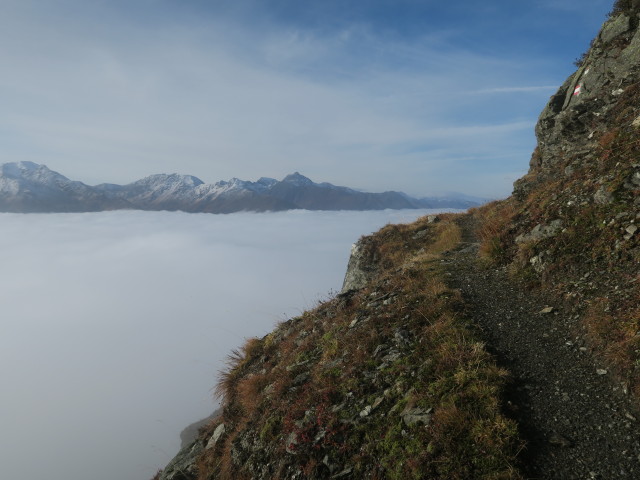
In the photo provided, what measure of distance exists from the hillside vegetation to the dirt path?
14 centimetres

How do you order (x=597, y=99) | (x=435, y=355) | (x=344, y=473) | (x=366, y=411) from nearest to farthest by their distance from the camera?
(x=344, y=473), (x=366, y=411), (x=435, y=355), (x=597, y=99)

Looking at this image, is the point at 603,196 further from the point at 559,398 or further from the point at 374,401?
the point at 374,401

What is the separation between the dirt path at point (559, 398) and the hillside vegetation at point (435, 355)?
14 centimetres

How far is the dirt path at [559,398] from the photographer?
521 centimetres

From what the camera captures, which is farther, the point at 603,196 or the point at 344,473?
the point at 603,196

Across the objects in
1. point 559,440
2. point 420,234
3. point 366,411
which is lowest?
point 366,411

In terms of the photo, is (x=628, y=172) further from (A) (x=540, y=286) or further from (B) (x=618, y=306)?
(B) (x=618, y=306)

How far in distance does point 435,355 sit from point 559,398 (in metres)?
2.48

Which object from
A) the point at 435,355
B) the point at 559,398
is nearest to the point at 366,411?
the point at 435,355

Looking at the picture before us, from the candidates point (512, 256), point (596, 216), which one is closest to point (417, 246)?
point (512, 256)

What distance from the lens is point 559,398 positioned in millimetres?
6426

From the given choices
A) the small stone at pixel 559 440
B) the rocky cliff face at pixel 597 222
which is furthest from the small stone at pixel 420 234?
A: the small stone at pixel 559 440

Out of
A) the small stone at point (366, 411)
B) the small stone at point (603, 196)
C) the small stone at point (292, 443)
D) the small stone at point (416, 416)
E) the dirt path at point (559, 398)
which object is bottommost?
the small stone at point (292, 443)

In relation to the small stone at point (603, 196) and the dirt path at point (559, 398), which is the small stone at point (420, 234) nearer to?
the small stone at point (603, 196)
